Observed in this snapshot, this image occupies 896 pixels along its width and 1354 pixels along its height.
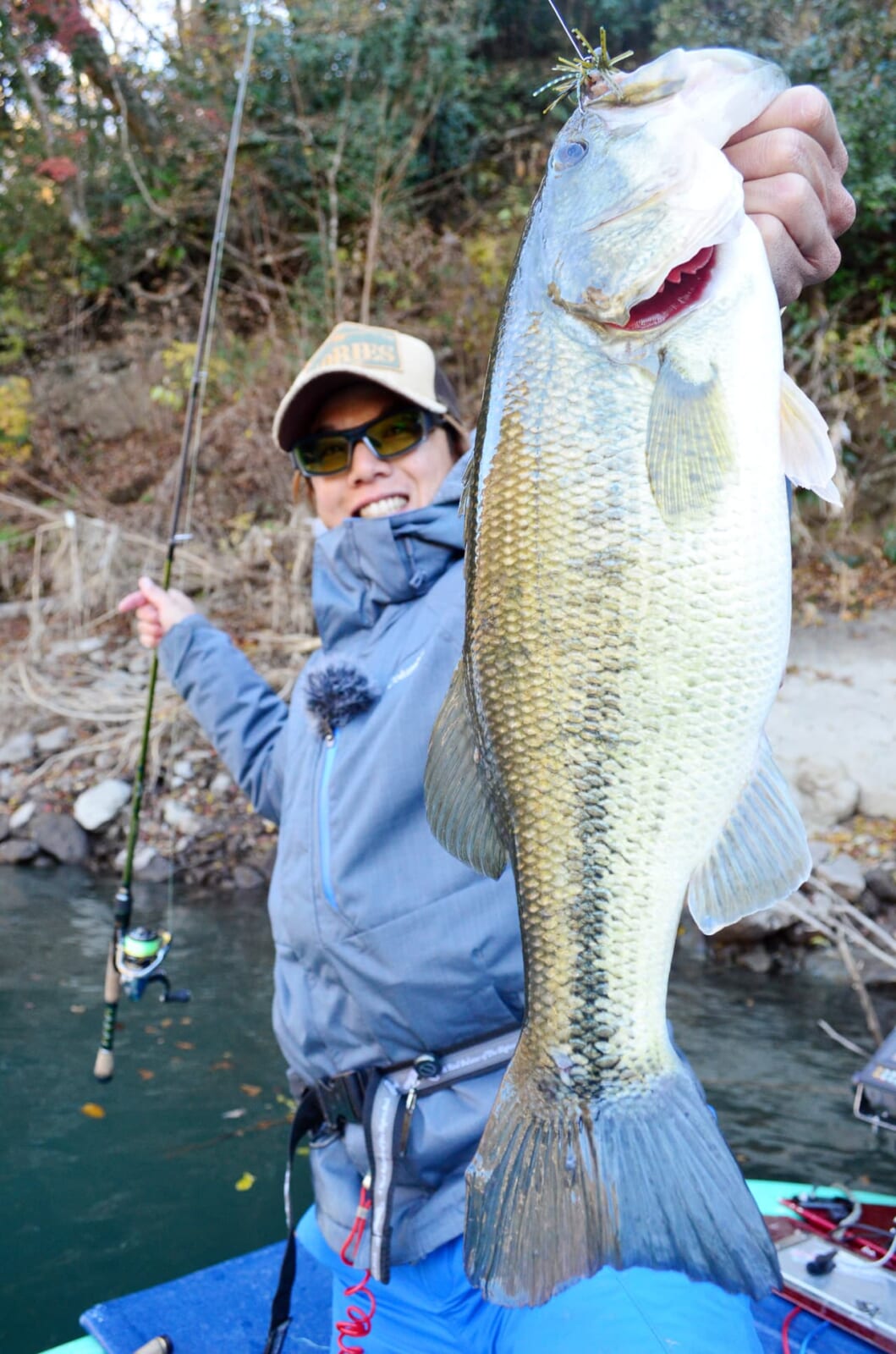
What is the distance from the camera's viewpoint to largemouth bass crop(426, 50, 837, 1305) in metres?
1.32

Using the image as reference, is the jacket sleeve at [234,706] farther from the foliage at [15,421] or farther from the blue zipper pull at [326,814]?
the foliage at [15,421]

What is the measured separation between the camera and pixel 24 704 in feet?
33.7

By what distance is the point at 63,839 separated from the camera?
28.6ft

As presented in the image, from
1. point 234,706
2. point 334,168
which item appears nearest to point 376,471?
point 234,706

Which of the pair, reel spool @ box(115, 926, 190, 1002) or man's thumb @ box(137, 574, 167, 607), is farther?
reel spool @ box(115, 926, 190, 1002)

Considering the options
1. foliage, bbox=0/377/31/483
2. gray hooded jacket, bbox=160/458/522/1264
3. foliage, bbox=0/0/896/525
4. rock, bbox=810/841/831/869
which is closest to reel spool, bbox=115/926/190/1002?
gray hooded jacket, bbox=160/458/522/1264

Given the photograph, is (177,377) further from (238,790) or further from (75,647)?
(238,790)

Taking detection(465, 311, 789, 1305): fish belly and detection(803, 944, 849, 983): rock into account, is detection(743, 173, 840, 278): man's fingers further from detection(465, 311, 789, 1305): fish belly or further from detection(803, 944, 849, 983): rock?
detection(803, 944, 849, 983): rock

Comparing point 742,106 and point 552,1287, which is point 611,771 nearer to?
Result: point 552,1287

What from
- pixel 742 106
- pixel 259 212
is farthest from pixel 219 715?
pixel 259 212

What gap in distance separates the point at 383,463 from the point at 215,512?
9.44 metres

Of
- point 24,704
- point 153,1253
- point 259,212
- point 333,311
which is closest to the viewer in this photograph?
point 153,1253

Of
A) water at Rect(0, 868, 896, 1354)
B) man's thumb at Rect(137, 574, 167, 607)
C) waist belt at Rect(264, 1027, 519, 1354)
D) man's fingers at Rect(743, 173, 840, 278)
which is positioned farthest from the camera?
water at Rect(0, 868, 896, 1354)

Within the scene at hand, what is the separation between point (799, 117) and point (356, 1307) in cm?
236
